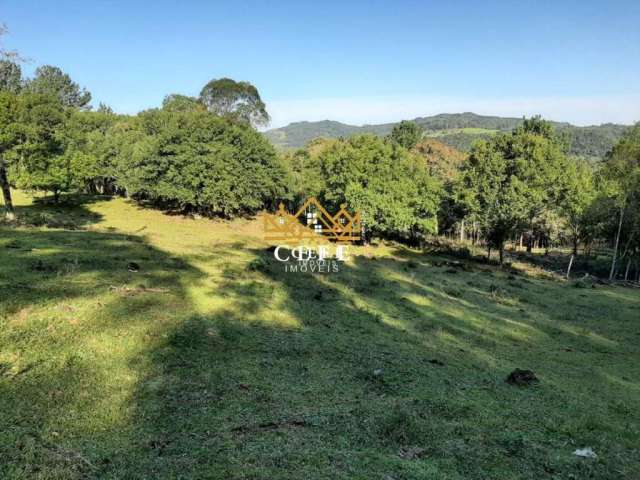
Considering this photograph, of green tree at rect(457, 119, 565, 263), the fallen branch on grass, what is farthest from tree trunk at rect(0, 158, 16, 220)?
green tree at rect(457, 119, 565, 263)

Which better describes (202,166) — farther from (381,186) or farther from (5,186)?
(381,186)

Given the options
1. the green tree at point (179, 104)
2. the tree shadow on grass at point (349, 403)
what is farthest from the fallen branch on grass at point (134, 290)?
the green tree at point (179, 104)

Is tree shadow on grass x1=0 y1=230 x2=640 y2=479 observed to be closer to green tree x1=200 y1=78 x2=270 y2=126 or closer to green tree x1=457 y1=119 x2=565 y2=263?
green tree x1=457 y1=119 x2=565 y2=263

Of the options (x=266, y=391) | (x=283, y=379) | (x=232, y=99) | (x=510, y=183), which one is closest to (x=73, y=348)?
(x=266, y=391)

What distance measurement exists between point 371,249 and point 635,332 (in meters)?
32.3

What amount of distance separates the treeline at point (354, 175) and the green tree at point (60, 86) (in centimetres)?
5488

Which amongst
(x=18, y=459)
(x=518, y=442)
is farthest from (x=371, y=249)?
(x=18, y=459)

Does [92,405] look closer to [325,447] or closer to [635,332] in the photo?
[325,447]

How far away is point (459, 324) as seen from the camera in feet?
71.7

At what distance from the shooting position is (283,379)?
12.8 m

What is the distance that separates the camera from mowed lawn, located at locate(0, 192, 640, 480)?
8375 millimetres

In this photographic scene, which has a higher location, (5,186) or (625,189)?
(625,189)

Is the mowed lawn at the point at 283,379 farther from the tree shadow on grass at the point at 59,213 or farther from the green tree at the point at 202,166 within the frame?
the green tree at the point at 202,166

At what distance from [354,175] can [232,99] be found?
48.6 meters
